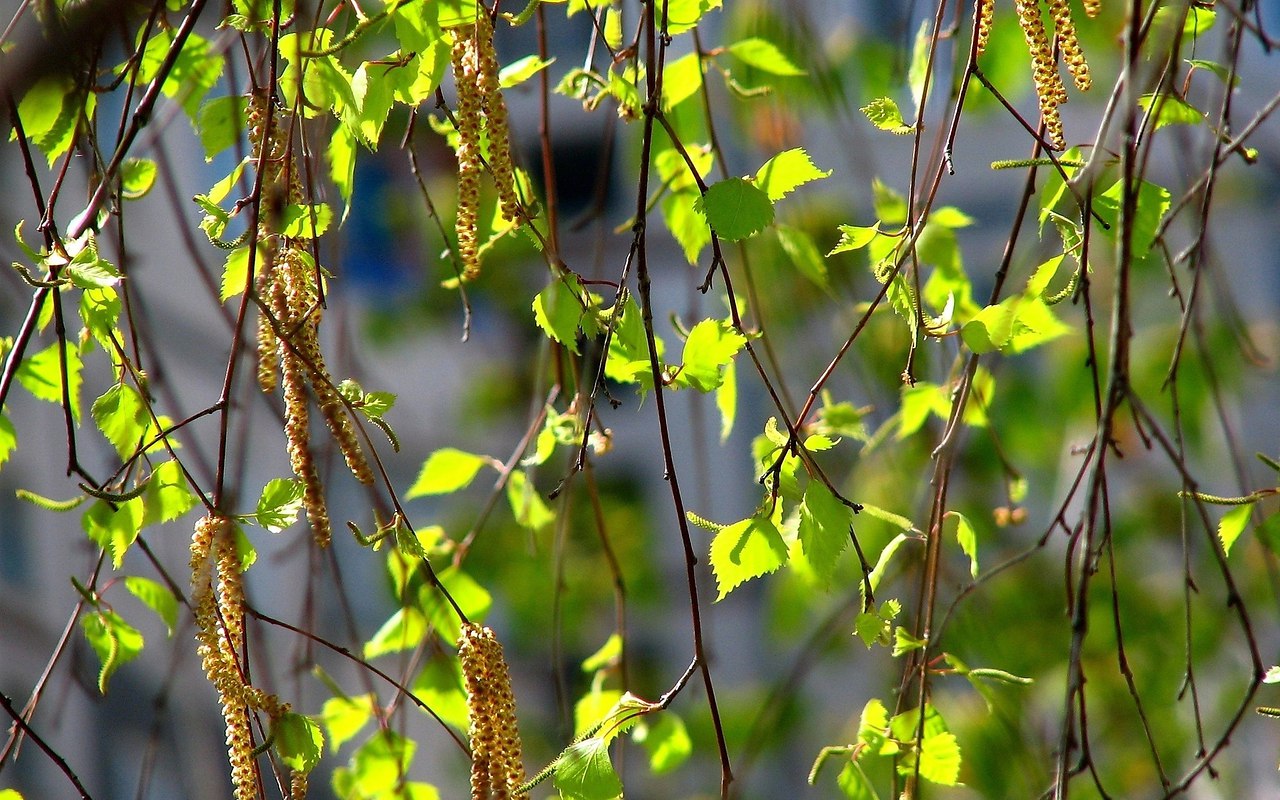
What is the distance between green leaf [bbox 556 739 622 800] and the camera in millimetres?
637

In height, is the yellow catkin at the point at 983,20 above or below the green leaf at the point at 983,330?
above

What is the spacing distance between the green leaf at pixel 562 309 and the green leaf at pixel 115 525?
0.25 metres

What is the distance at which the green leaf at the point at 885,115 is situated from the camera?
654 millimetres

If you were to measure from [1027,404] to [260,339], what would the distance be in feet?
4.31

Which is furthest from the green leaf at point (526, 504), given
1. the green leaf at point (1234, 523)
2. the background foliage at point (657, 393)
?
the green leaf at point (1234, 523)

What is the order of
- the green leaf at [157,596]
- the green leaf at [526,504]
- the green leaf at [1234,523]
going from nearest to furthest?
the green leaf at [1234,523] → the green leaf at [157,596] → the green leaf at [526,504]

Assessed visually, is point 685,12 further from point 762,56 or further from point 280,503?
point 280,503

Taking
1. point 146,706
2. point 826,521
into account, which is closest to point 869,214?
point 826,521

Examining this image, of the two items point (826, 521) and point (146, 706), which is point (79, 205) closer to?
point (146, 706)

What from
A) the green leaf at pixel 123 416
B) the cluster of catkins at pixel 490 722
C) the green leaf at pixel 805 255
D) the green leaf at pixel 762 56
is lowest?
the cluster of catkins at pixel 490 722

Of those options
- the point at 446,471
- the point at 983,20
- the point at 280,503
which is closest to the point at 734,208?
the point at 983,20

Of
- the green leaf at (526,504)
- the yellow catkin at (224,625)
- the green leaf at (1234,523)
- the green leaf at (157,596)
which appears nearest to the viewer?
the yellow catkin at (224,625)

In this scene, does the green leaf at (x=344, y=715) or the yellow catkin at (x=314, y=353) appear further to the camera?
the green leaf at (x=344, y=715)

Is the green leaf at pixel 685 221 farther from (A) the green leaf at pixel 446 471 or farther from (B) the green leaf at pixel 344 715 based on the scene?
(B) the green leaf at pixel 344 715
